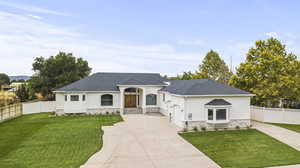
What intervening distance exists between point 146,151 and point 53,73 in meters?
28.1

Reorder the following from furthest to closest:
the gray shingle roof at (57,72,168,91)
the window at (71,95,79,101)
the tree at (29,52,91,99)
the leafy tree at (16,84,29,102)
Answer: the tree at (29,52,91,99) → the leafy tree at (16,84,29,102) → the gray shingle roof at (57,72,168,91) → the window at (71,95,79,101)

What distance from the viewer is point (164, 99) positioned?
21.1 meters

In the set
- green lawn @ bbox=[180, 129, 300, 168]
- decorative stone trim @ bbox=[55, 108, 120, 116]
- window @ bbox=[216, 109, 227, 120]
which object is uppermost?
window @ bbox=[216, 109, 227, 120]

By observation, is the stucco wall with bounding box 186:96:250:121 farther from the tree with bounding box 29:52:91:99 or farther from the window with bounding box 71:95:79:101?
the tree with bounding box 29:52:91:99

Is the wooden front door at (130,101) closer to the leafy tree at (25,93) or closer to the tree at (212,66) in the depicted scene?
the tree at (212,66)

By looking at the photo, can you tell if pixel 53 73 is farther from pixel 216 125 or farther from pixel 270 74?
pixel 270 74

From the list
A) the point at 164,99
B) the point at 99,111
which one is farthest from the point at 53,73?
the point at 164,99

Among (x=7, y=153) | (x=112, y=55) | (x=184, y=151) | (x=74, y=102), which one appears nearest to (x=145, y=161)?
(x=184, y=151)

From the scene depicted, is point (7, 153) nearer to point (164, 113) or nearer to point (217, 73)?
point (164, 113)

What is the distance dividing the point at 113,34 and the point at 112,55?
5641mm

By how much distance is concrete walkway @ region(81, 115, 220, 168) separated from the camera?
26.3ft

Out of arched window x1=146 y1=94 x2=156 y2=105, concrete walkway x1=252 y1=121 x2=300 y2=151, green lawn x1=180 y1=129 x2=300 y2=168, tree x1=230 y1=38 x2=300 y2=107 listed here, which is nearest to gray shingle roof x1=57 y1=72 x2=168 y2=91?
arched window x1=146 y1=94 x2=156 y2=105

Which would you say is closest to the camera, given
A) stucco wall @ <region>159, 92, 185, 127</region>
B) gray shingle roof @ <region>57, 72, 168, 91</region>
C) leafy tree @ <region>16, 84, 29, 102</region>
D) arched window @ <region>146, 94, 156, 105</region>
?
stucco wall @ <region>159, 92, 185, 127</region>

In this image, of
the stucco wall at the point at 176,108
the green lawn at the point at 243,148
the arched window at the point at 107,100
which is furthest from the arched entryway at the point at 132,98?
the green lawn at the point at 243,148
